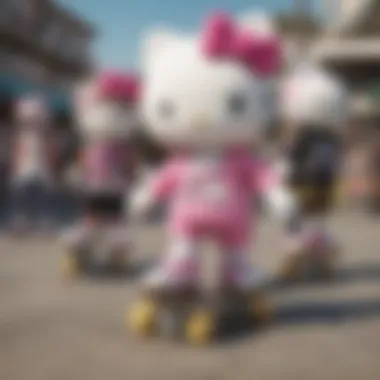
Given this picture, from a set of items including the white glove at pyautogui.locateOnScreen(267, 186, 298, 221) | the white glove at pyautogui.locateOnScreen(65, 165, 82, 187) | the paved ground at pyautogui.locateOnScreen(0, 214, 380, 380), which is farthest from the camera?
the white glove at pyautogui.locateOnScreen(65, 165, 82, 187)

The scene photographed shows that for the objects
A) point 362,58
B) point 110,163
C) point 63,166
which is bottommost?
point 110,163

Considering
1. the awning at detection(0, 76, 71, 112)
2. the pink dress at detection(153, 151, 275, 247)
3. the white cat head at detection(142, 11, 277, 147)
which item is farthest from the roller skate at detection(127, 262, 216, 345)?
the awning at detection(0, 76, 71, 112)

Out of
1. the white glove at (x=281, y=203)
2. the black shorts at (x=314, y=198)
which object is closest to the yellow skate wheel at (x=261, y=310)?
the white glove at (x=281, y=203)

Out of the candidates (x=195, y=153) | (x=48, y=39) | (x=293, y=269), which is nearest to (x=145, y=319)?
(x=195, y=153)

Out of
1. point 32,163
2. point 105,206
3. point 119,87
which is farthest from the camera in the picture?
point 32,163

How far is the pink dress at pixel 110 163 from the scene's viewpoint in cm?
394

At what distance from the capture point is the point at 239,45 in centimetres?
264

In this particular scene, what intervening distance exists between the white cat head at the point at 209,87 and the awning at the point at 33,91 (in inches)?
43.2

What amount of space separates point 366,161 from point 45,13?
4768 mm

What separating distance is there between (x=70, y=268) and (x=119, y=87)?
0.91 meters

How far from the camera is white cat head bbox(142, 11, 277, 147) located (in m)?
2.55

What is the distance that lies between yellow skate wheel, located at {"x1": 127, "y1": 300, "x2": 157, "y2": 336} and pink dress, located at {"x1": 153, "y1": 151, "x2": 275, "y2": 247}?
0.27 m

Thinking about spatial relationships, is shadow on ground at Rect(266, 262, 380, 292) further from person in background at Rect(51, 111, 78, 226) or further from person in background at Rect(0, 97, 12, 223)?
person in background at Rect(0, 97, 12, 223)

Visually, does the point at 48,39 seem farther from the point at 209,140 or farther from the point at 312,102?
the point at 312,102
